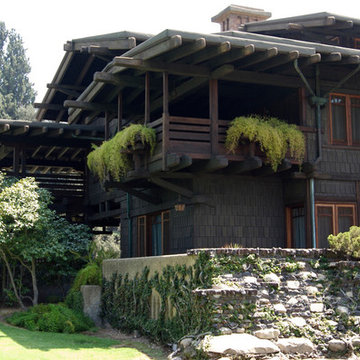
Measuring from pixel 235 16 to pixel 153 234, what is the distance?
7.29m

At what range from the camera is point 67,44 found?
717 inches

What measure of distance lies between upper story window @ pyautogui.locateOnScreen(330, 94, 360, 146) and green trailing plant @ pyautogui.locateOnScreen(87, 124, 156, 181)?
4412 millimetres

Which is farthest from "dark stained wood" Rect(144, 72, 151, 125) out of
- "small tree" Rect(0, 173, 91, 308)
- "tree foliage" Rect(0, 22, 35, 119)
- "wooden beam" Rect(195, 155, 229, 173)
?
"tree foliage" Rect(0, 22, 35, 119)

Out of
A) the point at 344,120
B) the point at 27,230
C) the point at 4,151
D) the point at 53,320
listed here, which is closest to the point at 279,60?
the point at 344,120

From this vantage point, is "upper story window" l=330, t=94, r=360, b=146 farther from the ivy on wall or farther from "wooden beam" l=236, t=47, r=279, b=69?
the ivy on wall

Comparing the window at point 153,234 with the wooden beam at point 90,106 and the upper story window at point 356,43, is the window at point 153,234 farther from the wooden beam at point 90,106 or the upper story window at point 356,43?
the upper story window at point 356,43

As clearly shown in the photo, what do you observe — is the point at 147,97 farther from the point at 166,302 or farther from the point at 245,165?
the point at 166,302

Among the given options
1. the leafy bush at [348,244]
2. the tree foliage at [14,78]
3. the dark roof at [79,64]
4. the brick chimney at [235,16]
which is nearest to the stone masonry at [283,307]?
the leafy bush at [348,244]

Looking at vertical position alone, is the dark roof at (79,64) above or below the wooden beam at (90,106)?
above

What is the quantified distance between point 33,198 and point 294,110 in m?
7.13

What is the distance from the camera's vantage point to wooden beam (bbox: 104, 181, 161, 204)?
52.1ft

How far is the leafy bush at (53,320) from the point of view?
44.9ft

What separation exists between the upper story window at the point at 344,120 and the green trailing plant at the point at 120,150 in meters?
4.41

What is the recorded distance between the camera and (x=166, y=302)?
38.6ft
